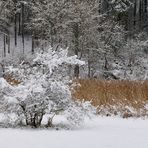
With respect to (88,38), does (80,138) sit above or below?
below

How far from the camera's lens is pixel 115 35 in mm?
55000

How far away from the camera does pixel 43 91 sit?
12.6m

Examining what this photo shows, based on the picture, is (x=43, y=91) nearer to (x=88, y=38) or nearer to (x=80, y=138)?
(x=80, y=138)

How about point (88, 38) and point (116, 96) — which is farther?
point (88, 38)

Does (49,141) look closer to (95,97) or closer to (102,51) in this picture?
(95,97)

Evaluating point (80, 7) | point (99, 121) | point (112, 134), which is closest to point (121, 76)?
point (80, 7)

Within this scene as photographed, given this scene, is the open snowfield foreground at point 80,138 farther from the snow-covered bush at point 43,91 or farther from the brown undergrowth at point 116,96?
the brown undergrowth at point 116,96

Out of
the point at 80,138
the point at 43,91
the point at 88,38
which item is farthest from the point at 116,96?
the point at 88,38

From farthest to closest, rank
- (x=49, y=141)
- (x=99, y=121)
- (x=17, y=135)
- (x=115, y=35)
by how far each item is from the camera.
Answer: (x=115, y=35) → (x=99, y=121) → (x=17, y=135) → (x=49, y=141)

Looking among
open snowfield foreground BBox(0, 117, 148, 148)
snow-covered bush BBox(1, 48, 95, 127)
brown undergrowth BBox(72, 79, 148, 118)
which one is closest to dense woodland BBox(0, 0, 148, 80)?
brown undergrowth BBox(72, 79, 148, 118)

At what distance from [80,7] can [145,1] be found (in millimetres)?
26254

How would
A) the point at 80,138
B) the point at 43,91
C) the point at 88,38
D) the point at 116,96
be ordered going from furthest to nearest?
the point at 88,38 → the point at 116,96 → the point at 43,91 → the point at 80,138

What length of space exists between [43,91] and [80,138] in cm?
217

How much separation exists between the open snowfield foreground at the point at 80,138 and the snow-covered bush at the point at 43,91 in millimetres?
688
